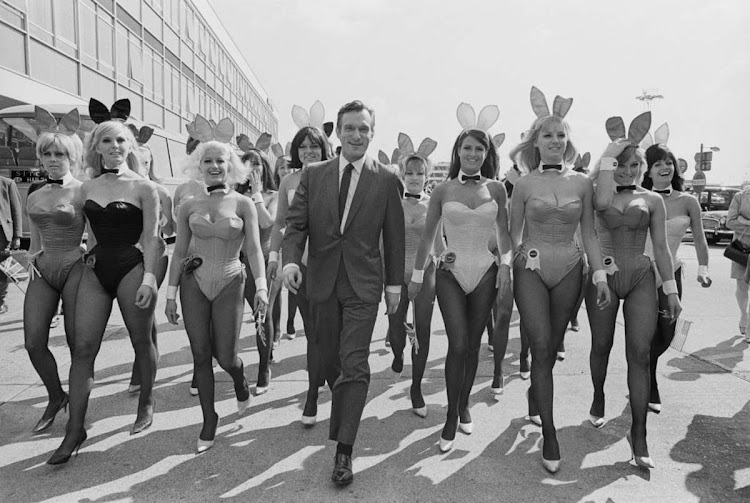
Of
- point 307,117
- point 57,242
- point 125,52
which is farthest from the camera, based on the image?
point 125,52

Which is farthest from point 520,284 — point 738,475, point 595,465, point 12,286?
point 12,286

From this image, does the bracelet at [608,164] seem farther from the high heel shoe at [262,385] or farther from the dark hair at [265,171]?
the dark hair at [265,171]

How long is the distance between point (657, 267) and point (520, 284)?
36.5 inches

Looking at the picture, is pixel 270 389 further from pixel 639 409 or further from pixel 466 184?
pixel 639 409

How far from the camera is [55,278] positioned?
388 cm

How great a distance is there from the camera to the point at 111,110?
4.68 m

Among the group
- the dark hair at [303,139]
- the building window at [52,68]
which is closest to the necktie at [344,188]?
the dark hair at [303,139]

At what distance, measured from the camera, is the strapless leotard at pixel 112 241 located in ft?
12.4

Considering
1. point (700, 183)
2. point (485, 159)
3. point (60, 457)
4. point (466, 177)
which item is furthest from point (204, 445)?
point (700, 183)

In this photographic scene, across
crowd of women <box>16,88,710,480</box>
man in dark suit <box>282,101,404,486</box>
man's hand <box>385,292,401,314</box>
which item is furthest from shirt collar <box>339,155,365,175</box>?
man's hand <box>385,292,401,314</box>

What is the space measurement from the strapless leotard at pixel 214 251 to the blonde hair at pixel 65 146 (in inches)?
42.3

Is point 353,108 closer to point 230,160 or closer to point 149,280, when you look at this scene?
point 230,160

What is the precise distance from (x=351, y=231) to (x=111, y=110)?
2.59 meters

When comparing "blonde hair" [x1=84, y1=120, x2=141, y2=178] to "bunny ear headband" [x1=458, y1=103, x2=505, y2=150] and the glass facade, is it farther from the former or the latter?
the glass facade
